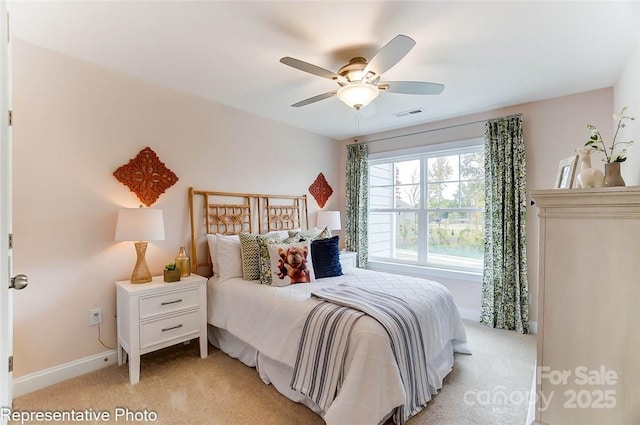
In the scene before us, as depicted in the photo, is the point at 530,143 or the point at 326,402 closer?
the point at 326,402

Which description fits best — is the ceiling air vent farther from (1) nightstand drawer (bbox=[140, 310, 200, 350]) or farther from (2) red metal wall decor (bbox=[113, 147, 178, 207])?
(1) nightstand drawer (bbox=[140, 310, 200, 350])

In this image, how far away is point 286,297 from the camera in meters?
2.22

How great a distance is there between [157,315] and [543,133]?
425cm

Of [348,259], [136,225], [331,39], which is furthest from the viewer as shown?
[348,259]

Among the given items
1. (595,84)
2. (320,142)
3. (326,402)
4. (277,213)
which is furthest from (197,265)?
(595,84)

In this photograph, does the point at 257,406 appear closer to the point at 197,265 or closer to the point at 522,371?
the point at 197,265

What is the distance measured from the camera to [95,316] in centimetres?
238

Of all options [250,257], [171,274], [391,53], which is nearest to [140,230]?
[171,274]

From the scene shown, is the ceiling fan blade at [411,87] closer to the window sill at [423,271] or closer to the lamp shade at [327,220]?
the lamp shade at [327,220]

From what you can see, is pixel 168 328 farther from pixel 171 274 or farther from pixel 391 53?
pixel 391 53

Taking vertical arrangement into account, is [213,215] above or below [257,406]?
above

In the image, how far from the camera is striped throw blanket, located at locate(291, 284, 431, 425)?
1.72 m

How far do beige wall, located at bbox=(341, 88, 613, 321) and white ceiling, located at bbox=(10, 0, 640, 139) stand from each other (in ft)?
0.59

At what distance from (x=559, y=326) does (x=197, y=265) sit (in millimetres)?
2981
